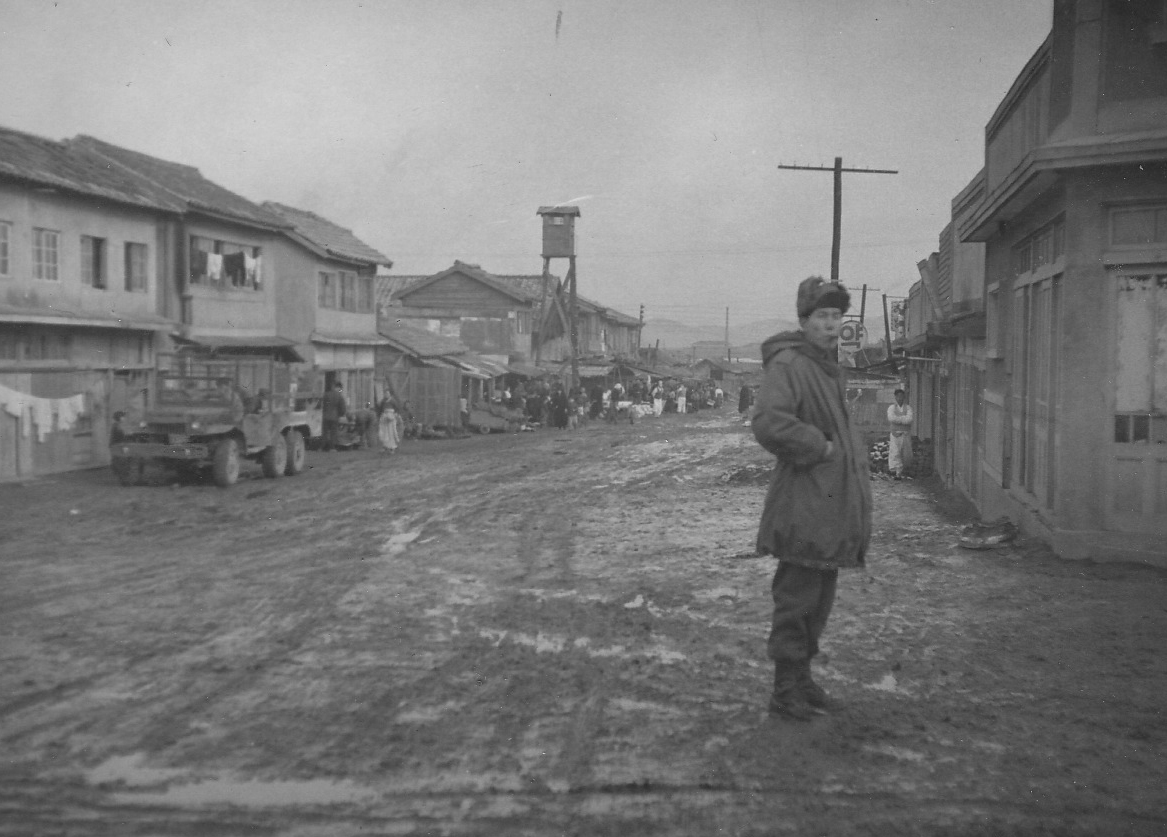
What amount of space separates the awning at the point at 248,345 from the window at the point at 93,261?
2.58 m

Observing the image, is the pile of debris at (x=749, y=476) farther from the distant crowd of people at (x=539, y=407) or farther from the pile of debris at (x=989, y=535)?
the distant crowd of people at (x=539, y=407)

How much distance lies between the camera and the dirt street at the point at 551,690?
4.34 m

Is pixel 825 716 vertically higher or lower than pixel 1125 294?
lower

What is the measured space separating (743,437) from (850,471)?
31.3 m

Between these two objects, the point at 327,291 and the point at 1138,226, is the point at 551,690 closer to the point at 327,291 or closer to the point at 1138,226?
the point at 1138,226

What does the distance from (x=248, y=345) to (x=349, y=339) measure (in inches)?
308

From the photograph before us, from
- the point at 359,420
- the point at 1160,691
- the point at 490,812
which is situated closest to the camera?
the point at 490,812

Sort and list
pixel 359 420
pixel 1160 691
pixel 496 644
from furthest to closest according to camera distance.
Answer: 1. pixel 359 420
2. pixel 496 644
3. pixel 1160 691

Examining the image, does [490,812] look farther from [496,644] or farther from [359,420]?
[359,420]

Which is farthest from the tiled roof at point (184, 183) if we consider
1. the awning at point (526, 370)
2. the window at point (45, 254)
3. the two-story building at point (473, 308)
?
the two-story building at point (473, 308)

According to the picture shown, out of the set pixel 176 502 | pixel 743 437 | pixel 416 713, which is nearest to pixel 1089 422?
pixel 416 713

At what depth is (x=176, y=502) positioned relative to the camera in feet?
55.1

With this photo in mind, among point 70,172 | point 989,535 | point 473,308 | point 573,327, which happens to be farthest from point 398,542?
point 473,308

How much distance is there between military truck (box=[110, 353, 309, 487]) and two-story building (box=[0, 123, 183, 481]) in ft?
2.14
